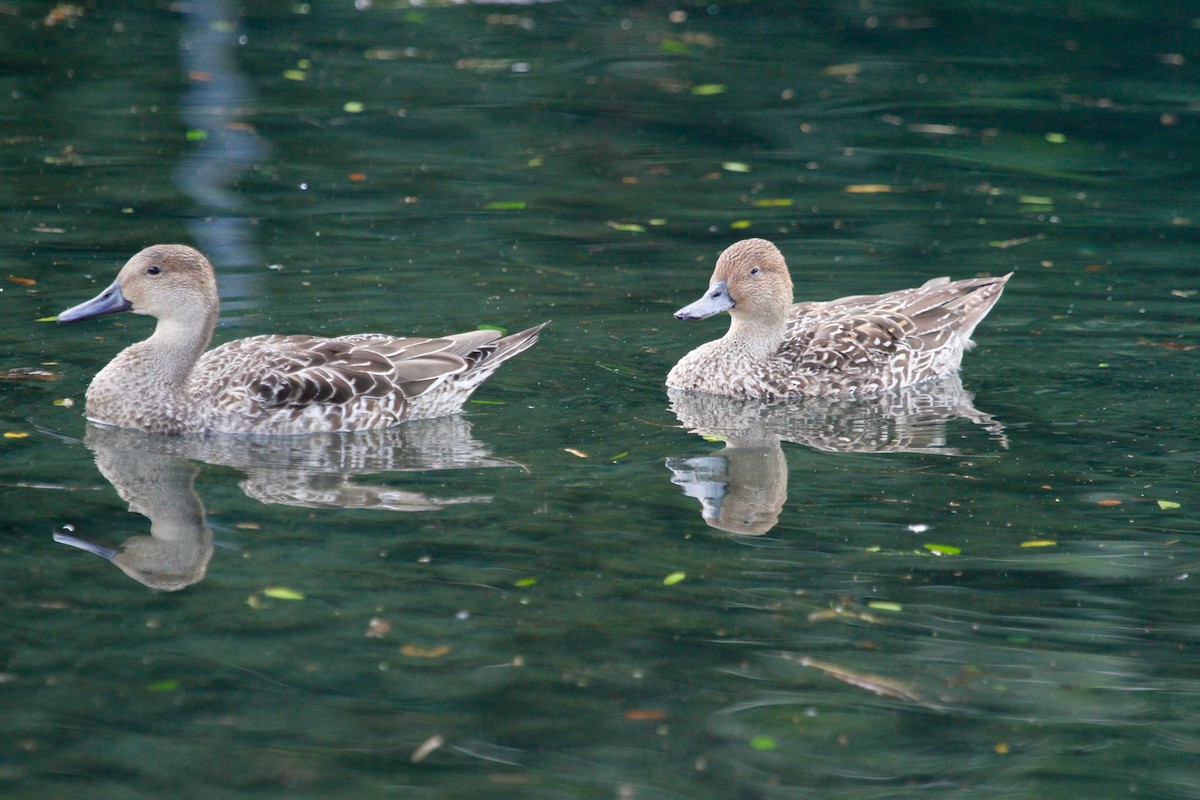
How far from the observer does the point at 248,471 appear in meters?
8.62

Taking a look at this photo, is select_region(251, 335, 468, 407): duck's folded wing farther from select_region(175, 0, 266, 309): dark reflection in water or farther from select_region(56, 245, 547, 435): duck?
select_region(175, 0, 266, 309): dark reflection in water

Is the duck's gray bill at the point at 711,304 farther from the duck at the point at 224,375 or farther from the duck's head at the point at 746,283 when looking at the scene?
the duck at the point at 224,375

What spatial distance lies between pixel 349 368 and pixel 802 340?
9.86ft

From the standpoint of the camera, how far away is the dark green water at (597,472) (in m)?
6.00

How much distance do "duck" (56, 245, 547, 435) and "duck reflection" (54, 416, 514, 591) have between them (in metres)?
0.11

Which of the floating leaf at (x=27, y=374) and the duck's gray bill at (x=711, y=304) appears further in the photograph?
the duck's gray bill at (x=711, y=304)

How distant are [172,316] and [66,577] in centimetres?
269

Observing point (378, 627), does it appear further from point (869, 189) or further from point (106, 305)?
point (869, 189)

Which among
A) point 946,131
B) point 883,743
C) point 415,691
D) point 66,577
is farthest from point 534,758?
point 946,131

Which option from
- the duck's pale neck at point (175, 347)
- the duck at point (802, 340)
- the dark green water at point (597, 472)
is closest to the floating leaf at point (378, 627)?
the dark green water at point (597, 472)

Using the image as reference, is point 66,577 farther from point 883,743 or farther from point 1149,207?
point 1149,207

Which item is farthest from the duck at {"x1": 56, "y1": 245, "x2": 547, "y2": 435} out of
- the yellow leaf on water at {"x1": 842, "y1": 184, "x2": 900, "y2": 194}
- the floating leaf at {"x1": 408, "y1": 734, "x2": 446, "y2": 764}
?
the yellow leaf on water at {"x1": 842, "y1": 184, "x2": 900, "y2": 194}

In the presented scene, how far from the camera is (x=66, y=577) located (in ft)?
23.3

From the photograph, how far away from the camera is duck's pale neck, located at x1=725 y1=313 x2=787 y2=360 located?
1059 cm
